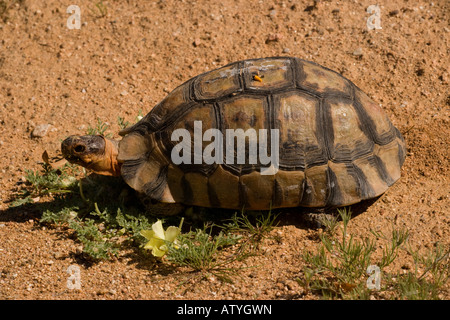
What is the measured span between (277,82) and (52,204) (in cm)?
274

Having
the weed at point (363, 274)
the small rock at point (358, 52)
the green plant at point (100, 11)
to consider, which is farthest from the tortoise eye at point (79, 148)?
the small rock at point (358, 52)

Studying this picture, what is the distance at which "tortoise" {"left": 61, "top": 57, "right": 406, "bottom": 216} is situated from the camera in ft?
14.9

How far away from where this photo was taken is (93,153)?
4844 millimetres

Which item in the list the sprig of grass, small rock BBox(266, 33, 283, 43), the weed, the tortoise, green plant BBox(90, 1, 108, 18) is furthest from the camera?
green plant BBox(90, 1, 108, 18)

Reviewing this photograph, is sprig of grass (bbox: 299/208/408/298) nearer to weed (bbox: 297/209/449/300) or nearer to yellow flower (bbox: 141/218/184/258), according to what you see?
weed (bbox: 297/209/449/300)

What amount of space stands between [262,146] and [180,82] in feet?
8.26

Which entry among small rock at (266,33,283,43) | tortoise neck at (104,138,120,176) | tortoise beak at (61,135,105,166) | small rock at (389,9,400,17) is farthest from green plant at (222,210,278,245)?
small rock at (389,9,400,17)

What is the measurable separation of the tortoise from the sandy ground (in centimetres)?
49

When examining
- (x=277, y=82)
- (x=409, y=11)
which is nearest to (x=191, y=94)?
(x=277, y=82)

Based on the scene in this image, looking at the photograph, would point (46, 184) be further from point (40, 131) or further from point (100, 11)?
point (100, 11)

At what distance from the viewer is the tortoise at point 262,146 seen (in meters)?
4.54

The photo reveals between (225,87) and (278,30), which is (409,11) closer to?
(278,30)

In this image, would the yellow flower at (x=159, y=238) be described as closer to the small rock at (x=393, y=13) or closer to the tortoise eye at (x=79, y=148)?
the tortoise eye at (x=79, y=148)

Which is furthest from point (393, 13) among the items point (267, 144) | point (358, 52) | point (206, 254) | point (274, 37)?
point (206, 254)
